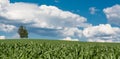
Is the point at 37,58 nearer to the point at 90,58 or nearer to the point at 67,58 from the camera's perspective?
the point at 67,58

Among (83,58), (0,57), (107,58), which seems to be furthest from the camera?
(0,57)

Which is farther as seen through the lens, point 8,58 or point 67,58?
point 8,58

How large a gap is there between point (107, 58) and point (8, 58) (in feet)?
12.0

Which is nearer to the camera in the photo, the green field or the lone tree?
the green field

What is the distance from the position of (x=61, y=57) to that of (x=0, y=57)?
2499 millimetres

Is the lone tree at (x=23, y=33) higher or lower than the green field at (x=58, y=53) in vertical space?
higher

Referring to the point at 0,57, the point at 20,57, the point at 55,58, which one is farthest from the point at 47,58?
the point at 0,57

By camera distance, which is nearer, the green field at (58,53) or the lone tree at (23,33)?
the green field at (58,53)

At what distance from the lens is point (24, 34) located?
127 metres

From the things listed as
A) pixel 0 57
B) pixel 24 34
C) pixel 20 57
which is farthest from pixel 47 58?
pixel 24 34

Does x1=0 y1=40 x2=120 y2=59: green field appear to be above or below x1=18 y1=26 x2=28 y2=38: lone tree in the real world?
below

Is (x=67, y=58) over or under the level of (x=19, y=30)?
under

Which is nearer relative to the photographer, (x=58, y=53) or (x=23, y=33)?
(x=58, y=53)

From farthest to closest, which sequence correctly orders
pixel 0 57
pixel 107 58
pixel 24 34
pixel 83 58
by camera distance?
1. pixel 24 34
2. pixel 0 57
3. pixel 83 58
4. pixel 107 58
